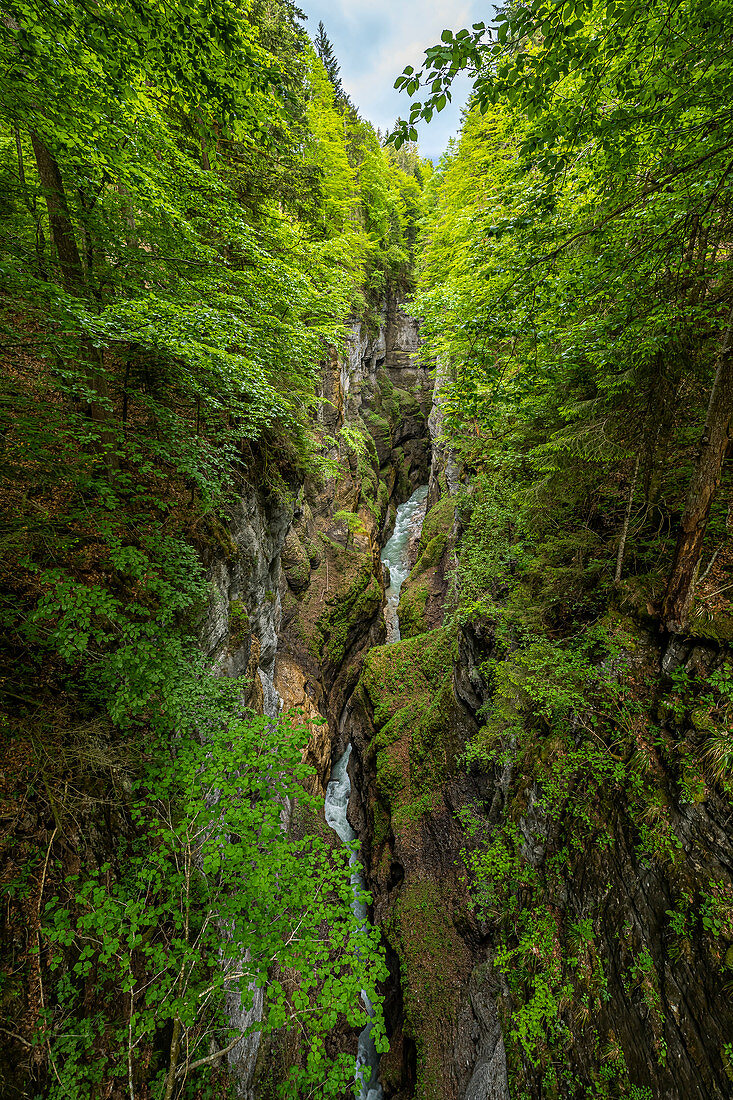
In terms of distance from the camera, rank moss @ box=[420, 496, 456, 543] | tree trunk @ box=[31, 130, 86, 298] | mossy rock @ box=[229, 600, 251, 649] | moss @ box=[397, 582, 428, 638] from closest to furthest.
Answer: tree trunk @ box=[31, 130, 86, 298] → mossy rock @ box=[229, 600, 251, 649] → moss @ box=[397, 582, 428, 638] → moss @ box=[420, 496, 456, 543]

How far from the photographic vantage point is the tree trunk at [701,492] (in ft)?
13.2

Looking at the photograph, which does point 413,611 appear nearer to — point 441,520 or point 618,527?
point 441,520

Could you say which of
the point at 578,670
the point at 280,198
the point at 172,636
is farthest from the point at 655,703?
the point at 280,198

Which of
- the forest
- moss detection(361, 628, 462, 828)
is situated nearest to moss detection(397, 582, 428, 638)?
Answer: moss detection(361, 628, 462, 828)

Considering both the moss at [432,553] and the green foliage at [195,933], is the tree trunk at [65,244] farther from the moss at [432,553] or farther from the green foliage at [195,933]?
the moss at [432,553]

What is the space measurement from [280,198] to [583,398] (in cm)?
890

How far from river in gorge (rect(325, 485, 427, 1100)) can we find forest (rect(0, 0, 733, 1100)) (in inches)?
66.7

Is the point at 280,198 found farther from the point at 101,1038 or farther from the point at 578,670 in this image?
the point at 101,1038

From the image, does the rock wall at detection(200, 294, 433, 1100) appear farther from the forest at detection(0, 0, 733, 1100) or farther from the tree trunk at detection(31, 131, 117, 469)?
the tree trunk at detection(31, 131, 117, 469)

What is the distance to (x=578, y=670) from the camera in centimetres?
522

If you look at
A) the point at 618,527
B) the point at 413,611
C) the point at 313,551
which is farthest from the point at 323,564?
the point at 618,527

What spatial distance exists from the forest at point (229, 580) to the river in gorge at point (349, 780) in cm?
170

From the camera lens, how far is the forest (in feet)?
10.5

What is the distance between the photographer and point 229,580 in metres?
8.24
